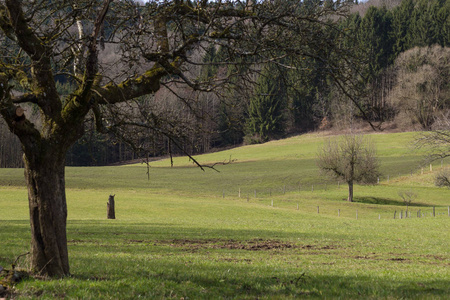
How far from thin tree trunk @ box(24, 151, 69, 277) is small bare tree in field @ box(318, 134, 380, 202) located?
4716 centimetres

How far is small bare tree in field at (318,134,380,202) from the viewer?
52.8 m

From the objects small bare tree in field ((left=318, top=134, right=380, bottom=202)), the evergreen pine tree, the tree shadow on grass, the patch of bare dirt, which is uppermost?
the evergreen pine tree

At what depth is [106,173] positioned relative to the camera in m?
76.2

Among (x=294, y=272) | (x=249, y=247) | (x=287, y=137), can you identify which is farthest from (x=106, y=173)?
(x=294, y=272)

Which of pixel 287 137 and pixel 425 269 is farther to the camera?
pixel 287 137

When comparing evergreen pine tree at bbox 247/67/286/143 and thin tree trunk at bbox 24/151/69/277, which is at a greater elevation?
evergreen pine tree at bbox 247/67/286/143

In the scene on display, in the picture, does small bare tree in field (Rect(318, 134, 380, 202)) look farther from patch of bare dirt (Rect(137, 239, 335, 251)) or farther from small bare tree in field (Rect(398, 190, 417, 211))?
patch of bare dirt (Rect(137, 239, 335, 251))

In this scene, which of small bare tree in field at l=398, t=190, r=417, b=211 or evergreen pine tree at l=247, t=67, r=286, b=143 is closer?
small bare tree in field at l=398, t=190, r=417, b=211

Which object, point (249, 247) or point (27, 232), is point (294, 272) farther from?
point (27, 232)

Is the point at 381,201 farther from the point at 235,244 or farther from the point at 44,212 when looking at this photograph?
the point at 44,212

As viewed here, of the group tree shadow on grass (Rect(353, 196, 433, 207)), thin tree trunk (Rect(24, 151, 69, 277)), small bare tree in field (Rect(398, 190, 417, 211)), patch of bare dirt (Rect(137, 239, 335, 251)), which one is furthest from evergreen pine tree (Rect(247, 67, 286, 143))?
thin tree trunk (Rect(24, 151, 69, 277))

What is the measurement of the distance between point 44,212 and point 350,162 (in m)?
49.2

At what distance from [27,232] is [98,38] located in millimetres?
14682

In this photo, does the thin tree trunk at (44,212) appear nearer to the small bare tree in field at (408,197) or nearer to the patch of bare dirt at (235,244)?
the patch of bare dirt at (235,244)
